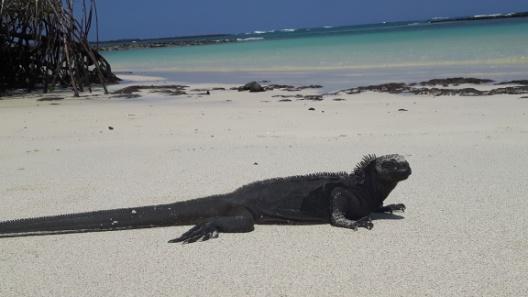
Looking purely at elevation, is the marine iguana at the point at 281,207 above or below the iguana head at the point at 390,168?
below

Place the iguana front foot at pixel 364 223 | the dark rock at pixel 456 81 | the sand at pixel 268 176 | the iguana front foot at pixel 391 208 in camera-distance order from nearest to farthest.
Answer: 1. the sand at pixel 268 176
2. the iguana front foot at pixel 364 223
3. the iguana front foot at pixel 391 208
4. the dark rock at pixel 456 81

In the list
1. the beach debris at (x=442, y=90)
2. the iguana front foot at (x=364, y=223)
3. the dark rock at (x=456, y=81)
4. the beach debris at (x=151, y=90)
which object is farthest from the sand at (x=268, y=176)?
the beach debris at (x=151, y=90)

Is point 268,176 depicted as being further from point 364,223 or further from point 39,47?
point 39,47

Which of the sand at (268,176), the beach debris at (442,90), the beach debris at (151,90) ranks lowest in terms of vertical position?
the beach debris at (151,90)

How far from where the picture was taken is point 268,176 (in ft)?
17.3

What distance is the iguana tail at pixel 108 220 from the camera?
3.74m

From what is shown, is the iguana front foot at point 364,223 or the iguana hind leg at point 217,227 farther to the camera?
the iguana front foot at point 364,223

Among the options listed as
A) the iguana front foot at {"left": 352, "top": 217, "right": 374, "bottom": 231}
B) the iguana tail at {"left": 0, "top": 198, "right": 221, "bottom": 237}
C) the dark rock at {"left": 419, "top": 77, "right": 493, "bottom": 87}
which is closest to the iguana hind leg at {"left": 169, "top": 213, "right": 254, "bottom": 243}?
the iguana tail at {"left": 0, "top": 198, "right": 221, "bottom": 237}

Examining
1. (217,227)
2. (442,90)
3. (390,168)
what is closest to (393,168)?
(390,168)

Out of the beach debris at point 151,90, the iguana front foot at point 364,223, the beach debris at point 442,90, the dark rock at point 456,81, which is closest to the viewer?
the iguana front foot at point 364,223

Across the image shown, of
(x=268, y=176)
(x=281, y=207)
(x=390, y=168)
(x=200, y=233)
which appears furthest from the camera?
(x=268, y=176)

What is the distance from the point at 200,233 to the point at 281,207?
1.99 ft

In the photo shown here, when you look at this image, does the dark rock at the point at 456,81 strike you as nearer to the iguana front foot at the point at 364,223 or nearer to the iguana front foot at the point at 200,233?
the iguana front foot at the point at 364,223

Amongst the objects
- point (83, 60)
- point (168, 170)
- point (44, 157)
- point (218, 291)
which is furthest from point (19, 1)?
point (218, 291)
